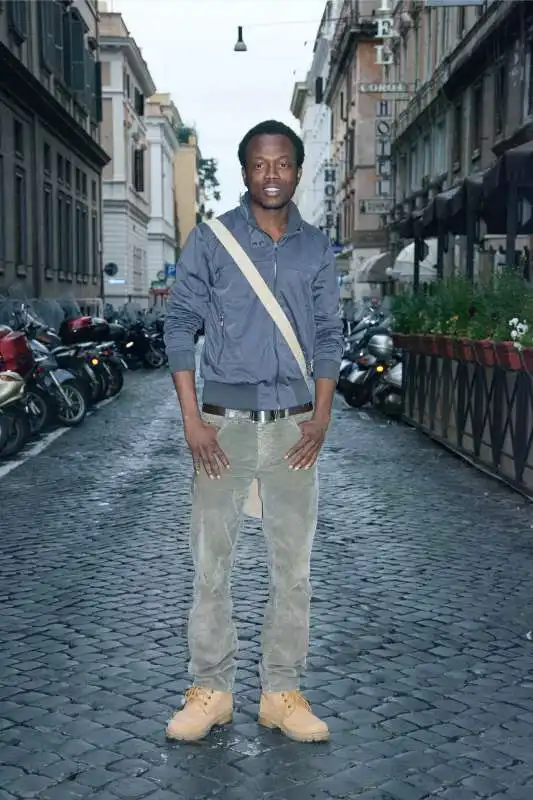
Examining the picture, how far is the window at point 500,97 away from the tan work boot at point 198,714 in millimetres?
21184

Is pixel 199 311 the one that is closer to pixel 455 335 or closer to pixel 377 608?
pixel 377 608

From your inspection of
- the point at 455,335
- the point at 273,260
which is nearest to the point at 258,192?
the point at 273,260

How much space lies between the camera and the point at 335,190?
62.4 meters

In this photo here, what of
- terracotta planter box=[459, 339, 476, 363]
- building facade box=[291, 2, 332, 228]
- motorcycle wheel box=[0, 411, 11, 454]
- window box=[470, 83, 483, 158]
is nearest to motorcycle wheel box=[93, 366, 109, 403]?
motorcycle wheel box=[0, 411, 11, 454]

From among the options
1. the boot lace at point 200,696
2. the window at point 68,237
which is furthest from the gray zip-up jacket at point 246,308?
the window at point 68,237

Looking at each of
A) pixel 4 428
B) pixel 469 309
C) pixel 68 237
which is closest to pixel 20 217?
pixel 68 237

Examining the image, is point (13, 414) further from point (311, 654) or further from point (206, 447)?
point (206, 447)

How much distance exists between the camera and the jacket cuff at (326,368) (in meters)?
3.62

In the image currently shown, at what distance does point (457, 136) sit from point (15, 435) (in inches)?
801

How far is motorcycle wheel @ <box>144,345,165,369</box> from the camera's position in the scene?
2589 cm

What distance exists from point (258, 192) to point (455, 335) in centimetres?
763

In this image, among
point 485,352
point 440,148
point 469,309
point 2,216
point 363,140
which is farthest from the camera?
point 363,140

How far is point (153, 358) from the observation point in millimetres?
26000

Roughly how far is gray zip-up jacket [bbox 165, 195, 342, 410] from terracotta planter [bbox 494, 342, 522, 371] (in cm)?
491
